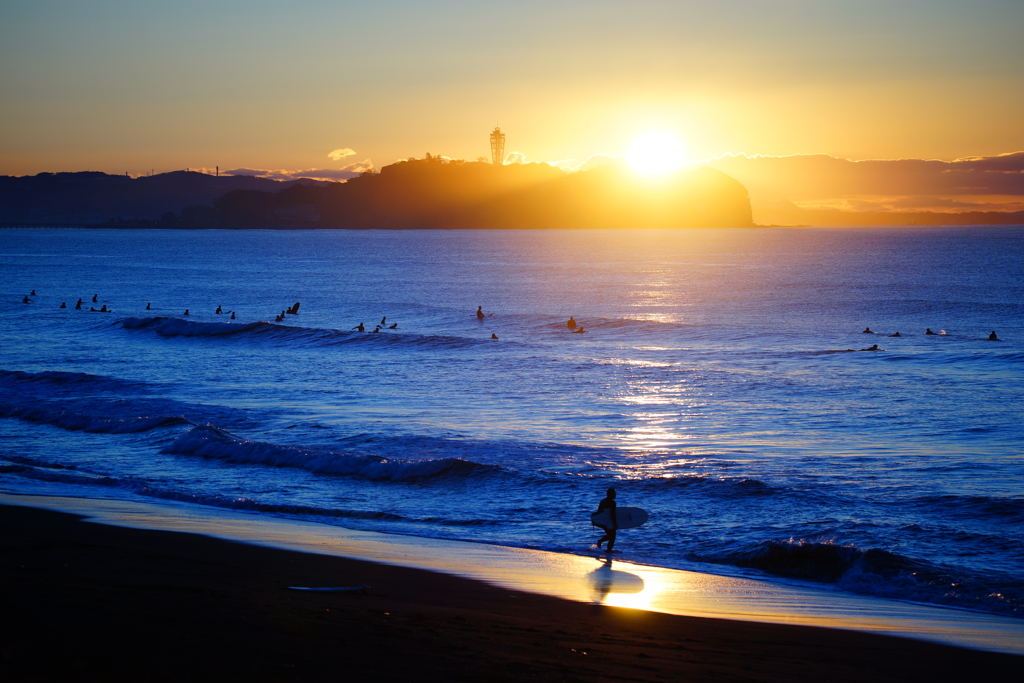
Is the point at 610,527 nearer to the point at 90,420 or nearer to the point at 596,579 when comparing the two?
the point at 596,579

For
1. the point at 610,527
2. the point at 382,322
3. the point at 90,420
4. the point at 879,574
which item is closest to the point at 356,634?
the point at 610,527

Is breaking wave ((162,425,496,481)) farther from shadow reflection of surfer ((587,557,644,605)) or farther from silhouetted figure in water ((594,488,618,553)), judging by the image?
shadow reflection of surfer ((587,557,644,605))

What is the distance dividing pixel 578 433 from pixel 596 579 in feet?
31.5

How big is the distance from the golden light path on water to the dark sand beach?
0.46 meters

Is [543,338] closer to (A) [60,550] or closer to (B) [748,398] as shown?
A: (B) [748,398]

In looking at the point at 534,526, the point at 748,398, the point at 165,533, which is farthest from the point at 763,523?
the point at 748,398

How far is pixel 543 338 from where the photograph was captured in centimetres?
4328

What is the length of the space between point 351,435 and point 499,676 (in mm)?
13459

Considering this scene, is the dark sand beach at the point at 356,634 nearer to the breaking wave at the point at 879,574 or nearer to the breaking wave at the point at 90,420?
the breaking wave at the point at 879,574

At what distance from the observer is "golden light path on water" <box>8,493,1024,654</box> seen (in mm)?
8430

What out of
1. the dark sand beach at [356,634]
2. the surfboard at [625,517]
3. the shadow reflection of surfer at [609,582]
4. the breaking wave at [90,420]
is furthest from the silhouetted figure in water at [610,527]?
the breaking wave at [90,420]

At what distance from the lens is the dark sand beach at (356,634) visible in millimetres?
5684

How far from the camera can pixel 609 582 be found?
9.62 meters

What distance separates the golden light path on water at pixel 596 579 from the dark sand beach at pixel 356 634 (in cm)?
46
